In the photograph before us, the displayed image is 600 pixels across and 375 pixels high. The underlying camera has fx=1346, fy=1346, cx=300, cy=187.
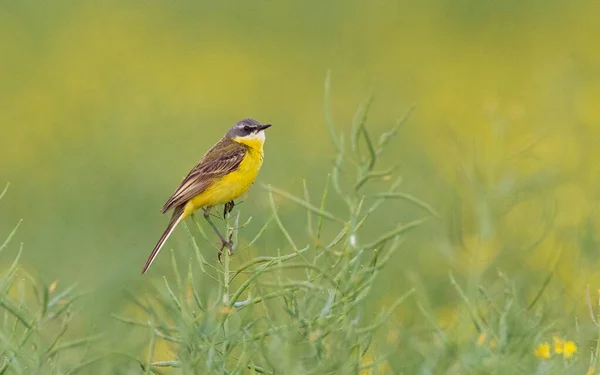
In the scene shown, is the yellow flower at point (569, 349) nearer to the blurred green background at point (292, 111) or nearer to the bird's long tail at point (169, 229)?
the blurred green background at point (292, 111)

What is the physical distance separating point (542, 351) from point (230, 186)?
117 inches

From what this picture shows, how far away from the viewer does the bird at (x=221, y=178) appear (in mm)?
6016

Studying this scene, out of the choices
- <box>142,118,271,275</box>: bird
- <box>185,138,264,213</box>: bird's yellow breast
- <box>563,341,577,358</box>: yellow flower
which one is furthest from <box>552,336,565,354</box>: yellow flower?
<box>185,138,264,213</box>: bird's yellow breast

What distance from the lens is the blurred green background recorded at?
6984 mm

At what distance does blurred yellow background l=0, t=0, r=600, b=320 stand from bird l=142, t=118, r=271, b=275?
0.32 m

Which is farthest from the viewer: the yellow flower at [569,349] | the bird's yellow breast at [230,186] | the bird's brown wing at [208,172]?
the bird's brown wing at [208,172]

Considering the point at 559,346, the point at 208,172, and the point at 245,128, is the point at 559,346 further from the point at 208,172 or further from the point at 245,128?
the point at 245,128

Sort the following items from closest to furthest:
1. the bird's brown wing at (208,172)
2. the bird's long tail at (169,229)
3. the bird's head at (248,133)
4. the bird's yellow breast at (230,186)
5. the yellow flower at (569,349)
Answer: the yellow flower at (569,349) → the bird's long tail at (169,229) → the bird's yellow breast at (230,186) → the bird's brown wing at (208,172) → the bird's head at (248,133)

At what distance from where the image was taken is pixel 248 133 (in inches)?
255

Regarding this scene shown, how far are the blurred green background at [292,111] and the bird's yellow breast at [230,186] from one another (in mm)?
316

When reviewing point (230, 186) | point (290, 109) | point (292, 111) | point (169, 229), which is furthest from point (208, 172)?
point (290, 109)

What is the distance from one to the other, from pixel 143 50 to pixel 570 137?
9.74 meters

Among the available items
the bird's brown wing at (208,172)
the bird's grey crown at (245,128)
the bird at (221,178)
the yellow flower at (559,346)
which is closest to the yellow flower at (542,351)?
the yellow flower at (559,346)

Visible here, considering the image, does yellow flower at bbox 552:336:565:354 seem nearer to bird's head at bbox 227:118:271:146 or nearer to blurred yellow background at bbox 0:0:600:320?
blurred yellow background at bbox 0:0:600:320
